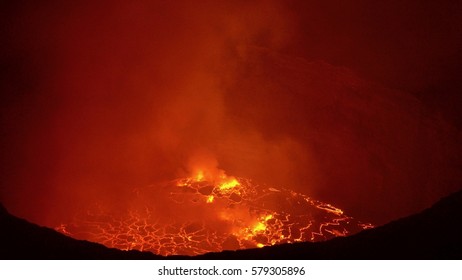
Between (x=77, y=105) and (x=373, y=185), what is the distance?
4.06 m

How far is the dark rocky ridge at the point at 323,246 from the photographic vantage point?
93.4 inches

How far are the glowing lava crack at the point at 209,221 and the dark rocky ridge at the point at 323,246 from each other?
2.49 metres

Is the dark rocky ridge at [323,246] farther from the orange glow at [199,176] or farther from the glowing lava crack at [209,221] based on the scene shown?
the orange glow at [199,176]

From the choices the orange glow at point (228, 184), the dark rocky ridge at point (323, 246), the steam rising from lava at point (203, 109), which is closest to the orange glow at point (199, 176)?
the steam rising from lava at point (203, 109)

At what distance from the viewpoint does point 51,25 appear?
5379mm

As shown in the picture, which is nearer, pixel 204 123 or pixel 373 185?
pixel 373 185

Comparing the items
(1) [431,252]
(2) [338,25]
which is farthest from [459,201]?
(2) [338,25]

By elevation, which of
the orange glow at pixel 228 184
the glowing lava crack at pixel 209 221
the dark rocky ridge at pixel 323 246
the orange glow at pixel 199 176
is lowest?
the dark rocky ridge at pixel 323 246

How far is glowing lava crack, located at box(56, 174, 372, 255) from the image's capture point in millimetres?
5098

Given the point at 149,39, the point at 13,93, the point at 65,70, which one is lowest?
the point at 13,93

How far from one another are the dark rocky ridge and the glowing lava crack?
2.49 meters

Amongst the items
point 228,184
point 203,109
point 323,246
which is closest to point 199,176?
point 228,184

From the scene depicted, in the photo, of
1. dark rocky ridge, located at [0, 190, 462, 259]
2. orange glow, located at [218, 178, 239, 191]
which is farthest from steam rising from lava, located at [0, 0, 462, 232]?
dark rocky ridge, located at [0, 190, 462, 259]

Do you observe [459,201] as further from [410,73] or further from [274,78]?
[274,78]
